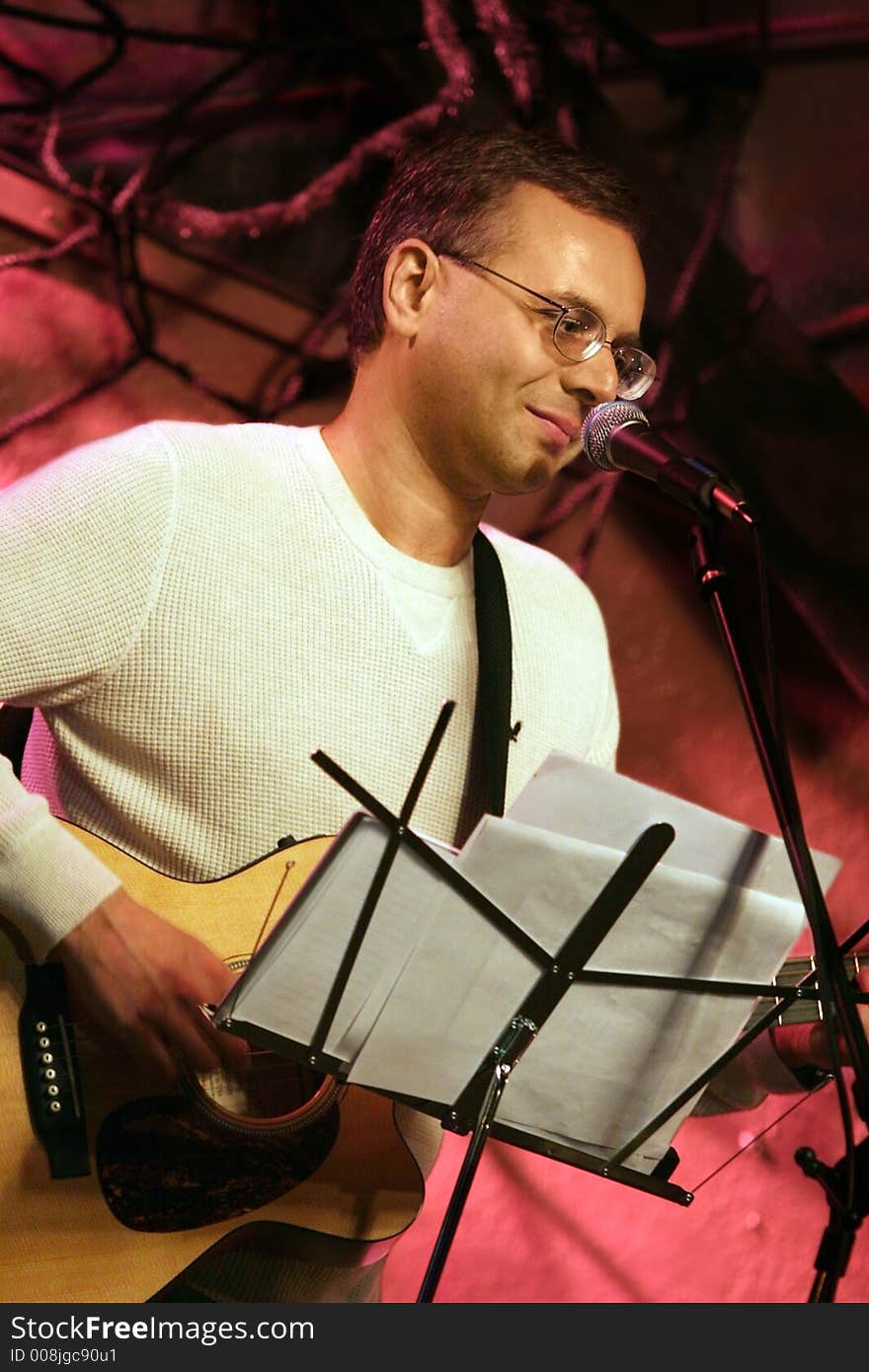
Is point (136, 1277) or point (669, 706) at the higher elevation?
point (136, 1277)

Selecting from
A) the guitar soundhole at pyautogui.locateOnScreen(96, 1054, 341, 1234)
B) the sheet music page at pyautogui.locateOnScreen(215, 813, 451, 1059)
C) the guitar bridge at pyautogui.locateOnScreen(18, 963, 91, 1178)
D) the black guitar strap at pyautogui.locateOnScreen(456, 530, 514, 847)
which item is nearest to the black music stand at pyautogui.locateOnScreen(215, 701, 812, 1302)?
the sheet music page at pyautogui.locateOnScreen(215, 813, 451, 1059)

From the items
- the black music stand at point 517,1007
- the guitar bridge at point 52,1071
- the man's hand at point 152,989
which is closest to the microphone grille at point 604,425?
the black music stand at point 517,1007

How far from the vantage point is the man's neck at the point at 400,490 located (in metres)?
1.80

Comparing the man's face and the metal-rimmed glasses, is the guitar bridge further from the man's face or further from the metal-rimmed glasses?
the metal-rimmed glasses

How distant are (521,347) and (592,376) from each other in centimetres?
10

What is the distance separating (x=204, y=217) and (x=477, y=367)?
1826 mm

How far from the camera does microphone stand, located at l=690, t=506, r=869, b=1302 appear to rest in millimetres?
1098

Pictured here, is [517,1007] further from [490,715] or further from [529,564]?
[529,564]

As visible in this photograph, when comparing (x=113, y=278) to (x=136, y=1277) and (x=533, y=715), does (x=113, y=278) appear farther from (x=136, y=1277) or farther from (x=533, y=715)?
(x=136, y=1277)

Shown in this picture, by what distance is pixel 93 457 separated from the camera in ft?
5.30

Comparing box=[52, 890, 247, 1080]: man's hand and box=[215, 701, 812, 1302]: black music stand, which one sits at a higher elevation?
box=[215, 701, 812, 1302]: black music stand

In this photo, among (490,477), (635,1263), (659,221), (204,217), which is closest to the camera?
(490,477)

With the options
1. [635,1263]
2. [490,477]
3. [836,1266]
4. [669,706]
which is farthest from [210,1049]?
[669,706]

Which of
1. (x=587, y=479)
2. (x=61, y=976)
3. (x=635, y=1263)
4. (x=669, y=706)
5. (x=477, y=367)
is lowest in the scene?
(x=635, y=1263)
